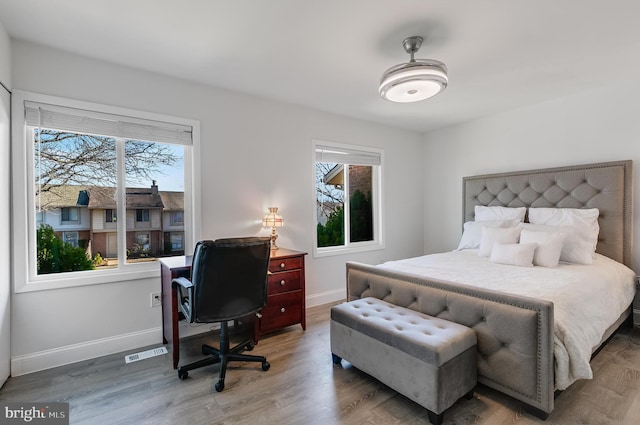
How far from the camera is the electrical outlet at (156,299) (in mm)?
2715

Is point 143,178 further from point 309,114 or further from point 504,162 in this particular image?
point 504,162

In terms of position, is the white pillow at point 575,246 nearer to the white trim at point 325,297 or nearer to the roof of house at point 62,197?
the white trim at point 325,297

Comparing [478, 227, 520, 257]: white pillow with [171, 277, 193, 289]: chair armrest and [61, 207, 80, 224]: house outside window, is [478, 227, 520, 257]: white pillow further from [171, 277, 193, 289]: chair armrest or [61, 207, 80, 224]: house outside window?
[61, 207, 80, 224]: house outside window

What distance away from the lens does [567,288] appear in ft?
6.72

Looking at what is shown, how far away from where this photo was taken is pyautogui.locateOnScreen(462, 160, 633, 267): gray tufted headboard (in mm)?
2924

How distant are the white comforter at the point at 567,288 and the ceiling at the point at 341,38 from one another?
1754 mm

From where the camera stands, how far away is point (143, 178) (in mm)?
2756

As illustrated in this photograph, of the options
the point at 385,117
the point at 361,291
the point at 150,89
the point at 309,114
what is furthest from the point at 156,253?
the point at 385,117

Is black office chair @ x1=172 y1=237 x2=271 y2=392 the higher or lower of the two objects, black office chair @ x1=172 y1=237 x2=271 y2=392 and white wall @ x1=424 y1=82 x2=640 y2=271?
the lower

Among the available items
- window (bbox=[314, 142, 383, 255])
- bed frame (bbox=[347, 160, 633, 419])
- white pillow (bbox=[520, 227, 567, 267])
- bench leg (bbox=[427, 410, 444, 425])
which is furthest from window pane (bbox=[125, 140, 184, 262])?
white pillow (bbox=[520, 227, 567, 267])

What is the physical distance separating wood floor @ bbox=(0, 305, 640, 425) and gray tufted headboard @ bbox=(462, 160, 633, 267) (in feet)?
3.59

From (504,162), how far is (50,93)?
15.5 ft

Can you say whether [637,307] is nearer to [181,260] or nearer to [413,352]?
[413,352]

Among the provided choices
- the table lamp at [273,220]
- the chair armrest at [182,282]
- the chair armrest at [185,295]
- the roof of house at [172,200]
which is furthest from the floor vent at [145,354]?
the table lamp at [273,220]
